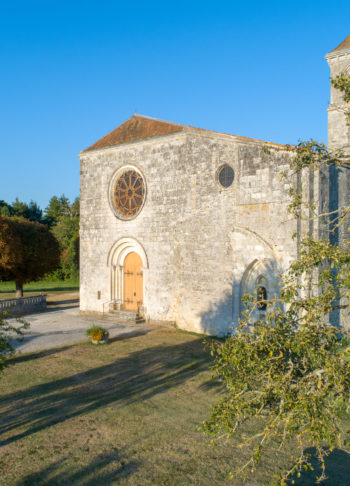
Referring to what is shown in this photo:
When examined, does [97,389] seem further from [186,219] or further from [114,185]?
[114,185]

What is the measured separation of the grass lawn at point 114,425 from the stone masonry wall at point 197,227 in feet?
11.4

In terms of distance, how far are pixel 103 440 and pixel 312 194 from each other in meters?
9.22

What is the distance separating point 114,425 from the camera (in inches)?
324

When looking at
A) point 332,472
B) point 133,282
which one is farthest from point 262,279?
point 332,472

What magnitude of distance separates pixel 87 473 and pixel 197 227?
435 inches

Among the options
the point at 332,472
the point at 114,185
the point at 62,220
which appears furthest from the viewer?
the point at 62,220

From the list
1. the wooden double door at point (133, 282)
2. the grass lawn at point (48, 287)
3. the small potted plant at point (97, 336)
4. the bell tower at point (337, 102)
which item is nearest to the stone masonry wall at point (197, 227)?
the wooden double door at point (133, 282)

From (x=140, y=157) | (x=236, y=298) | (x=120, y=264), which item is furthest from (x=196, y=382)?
→ (x=140, y=157)

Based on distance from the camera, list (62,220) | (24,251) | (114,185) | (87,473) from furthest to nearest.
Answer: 1. (62,220)
2. (24,251)
3. (114,185)
4. (87,473)

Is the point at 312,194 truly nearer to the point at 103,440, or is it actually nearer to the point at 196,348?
the point at 196,348

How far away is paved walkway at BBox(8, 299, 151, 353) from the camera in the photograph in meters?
14.9

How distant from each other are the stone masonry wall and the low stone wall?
377 cm

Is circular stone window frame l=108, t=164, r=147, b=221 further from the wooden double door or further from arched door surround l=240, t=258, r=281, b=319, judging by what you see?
arched door surround l=240, t=258, r=281, b=319

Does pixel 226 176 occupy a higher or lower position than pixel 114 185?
lower
